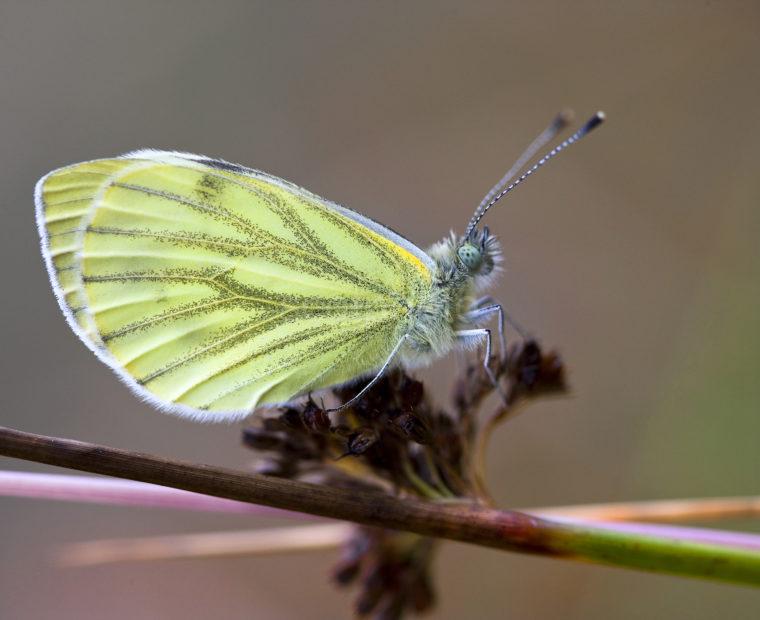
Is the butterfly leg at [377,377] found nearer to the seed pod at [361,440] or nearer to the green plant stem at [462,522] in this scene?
the seed pod at [361,440]

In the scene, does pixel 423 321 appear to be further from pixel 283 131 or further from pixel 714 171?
pixel 283 131

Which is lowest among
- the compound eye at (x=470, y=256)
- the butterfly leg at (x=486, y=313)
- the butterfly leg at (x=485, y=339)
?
the butterfly leg at (x=485, y=339)

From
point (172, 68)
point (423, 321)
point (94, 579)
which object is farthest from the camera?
point (172, 68)

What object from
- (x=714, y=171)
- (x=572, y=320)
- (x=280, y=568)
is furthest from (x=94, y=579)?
(x=714, y=171)

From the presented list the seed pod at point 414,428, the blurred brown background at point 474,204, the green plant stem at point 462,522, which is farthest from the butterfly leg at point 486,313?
the blurred brown background at point 474,204

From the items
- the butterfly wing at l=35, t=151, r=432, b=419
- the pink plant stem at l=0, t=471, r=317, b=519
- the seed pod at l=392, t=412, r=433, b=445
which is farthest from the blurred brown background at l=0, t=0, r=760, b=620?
the pink plant stem at l=0, t=471, r=317, b=519
